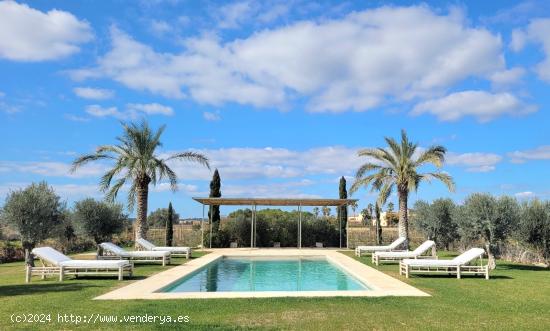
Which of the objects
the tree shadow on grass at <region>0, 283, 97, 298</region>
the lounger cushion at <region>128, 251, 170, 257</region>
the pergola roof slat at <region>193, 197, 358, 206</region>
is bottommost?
the tree shadow on grass at <region>0, 283, 97, 298</region>

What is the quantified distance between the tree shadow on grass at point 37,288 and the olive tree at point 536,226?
49.6 feet

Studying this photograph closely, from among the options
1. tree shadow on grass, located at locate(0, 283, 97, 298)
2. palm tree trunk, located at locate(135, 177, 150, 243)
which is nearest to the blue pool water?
tree shadow on grass, located at locate(0, 283, 97, 298)

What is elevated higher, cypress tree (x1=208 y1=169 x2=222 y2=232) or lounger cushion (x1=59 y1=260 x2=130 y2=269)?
cypress tree (x1=208 y1=169 x2=222 y2=232)

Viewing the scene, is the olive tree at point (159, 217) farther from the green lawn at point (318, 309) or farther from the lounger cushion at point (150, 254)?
the green lawn at point (318, 309)

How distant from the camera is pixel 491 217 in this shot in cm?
1573

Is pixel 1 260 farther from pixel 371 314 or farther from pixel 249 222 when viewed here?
pixel 371 314

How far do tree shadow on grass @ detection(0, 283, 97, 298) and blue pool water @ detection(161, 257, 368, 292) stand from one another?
200cm

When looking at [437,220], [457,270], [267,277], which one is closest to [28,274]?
[267,277]

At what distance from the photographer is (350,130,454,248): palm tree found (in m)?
20.2

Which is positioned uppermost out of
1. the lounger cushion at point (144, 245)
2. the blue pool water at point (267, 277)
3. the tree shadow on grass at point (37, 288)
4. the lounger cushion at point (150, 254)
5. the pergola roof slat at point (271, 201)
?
the pergola roof slat at point (271, 201)

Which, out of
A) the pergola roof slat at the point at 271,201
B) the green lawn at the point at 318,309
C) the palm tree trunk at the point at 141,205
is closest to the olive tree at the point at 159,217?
the pergola roof slat at the point at 271,201

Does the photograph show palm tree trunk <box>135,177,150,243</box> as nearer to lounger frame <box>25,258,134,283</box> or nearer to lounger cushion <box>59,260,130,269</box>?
lounger frame <box>25,258,134,283</box>

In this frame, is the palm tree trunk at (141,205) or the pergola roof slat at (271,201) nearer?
the palm tree trunk at (141,205)

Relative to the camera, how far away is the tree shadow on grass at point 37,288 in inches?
383
